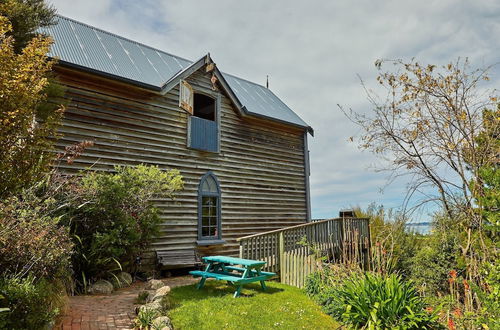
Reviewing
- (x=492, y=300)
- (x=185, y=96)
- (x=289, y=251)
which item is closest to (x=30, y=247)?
(x=492, y=300)

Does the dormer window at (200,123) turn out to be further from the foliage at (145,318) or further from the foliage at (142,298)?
the foliage at (145,318)

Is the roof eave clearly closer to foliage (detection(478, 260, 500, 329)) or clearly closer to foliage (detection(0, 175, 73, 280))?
foliage (detection(0, 175, 73, 280))

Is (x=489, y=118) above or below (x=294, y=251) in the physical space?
above

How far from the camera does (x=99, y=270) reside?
24.8 feet

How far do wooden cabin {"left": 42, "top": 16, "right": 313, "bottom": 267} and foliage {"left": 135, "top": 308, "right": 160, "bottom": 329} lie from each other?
14.9 feet

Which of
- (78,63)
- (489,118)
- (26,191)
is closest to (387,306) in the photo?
(489,118)

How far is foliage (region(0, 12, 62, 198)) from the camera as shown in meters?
4.83

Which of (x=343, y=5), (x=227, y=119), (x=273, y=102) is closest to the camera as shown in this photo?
(x=343, y=5)

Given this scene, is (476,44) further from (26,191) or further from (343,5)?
(26,191)

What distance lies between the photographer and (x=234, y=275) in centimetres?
777

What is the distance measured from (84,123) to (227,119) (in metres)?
4.98

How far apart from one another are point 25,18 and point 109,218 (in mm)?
4284

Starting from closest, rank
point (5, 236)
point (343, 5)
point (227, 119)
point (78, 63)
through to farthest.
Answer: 1. point (5, 236)
2. point (343, 5)
3. point (78, 63)
4. point (227, 119)

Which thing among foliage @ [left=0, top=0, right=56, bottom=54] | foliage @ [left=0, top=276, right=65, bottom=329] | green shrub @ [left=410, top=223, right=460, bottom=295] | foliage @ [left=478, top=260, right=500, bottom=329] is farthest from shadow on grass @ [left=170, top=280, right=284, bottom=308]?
foliage @ [left=0, top=0, right=56, bottom=54]
